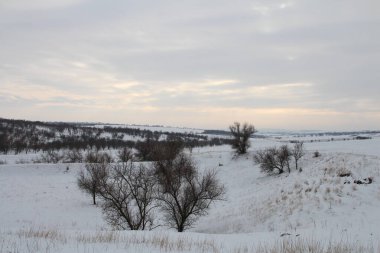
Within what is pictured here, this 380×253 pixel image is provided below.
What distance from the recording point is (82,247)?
716cm

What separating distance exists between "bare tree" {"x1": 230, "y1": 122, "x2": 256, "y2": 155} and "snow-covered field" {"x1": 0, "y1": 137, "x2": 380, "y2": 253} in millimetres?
11225

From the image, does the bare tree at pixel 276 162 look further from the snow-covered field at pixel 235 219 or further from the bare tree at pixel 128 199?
the bare tree at pixel 128 199

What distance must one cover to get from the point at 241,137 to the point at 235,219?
47564 mm

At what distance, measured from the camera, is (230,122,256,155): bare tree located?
7000 cm

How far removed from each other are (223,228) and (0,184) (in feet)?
137

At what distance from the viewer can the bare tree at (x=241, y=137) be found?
70000 mm

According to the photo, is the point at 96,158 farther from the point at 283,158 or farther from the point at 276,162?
the point at 283,158

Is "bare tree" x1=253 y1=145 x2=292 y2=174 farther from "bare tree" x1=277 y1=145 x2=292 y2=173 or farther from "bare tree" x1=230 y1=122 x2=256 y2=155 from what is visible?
"bare tree" x1=230 y1=122 x2=256 y2=155

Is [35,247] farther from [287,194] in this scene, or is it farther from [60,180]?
[60,180]

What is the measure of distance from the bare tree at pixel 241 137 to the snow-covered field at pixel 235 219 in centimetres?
1123

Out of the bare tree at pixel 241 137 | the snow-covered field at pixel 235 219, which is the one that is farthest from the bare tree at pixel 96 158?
the bare tree at pixel 241 137

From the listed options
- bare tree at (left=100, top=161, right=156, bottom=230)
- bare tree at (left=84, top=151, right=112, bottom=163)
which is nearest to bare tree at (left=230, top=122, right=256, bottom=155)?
bare tree at (left=84, top=151, right=112, bottom=163)

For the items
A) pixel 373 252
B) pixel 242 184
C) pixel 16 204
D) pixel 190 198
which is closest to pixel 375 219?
pixel 373 252

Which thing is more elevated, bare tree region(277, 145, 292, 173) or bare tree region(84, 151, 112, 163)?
bare tree region(277, 145, 292, 173)
